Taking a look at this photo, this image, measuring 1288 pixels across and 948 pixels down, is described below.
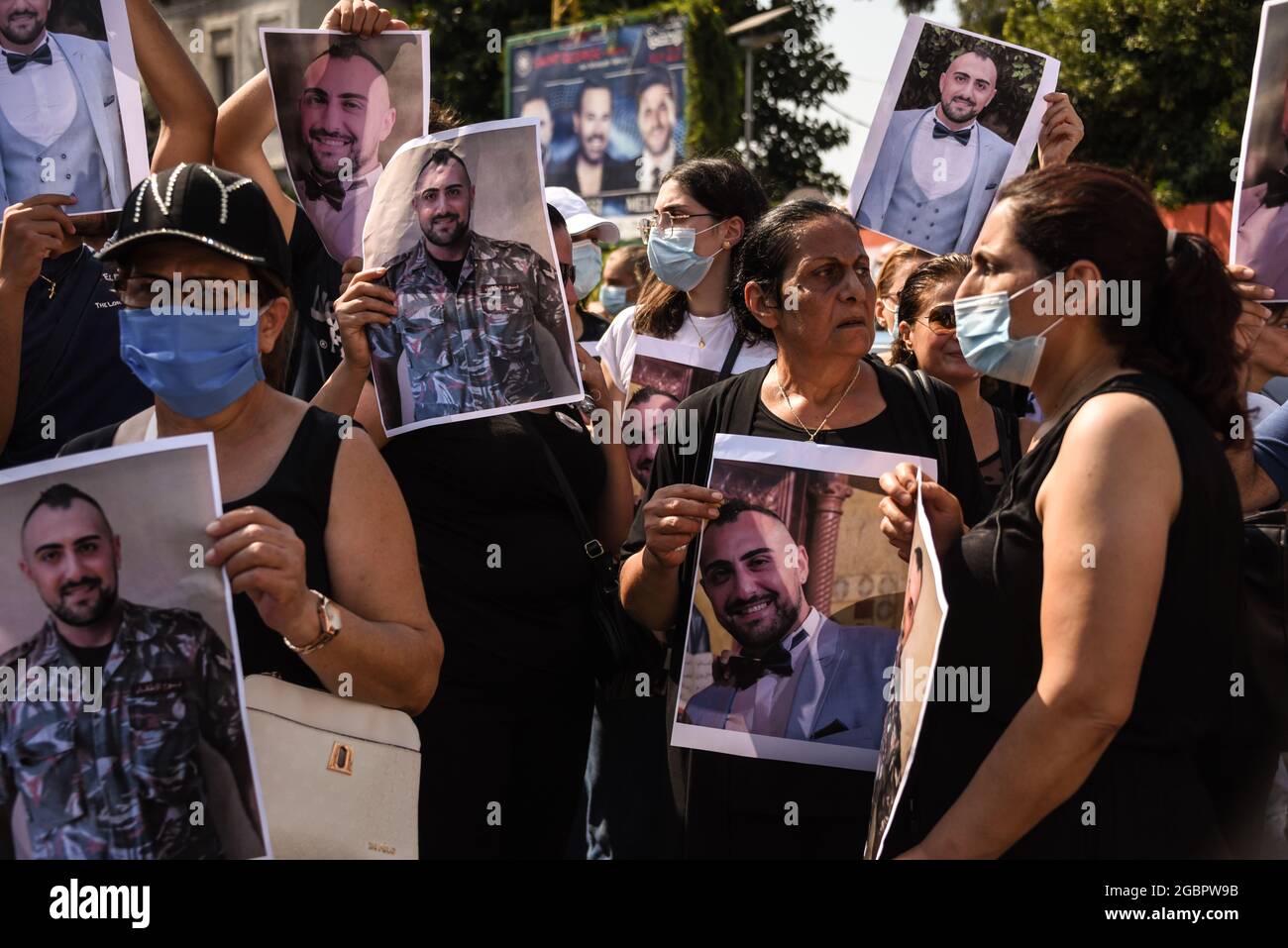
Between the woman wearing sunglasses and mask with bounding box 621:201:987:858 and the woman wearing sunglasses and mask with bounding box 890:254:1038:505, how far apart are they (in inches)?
31.9

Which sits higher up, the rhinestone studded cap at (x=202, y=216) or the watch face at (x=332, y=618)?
the rhinestone studded cap at (x=202, y=216)

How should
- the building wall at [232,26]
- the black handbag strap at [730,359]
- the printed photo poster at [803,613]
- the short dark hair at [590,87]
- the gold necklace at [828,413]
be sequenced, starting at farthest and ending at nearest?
the building wall at [232,26]
the short dark hair at [590,87]
the black handbag strap at [730,359]
the gold necklace at [828,413]
the printed photo poster at [803,613]

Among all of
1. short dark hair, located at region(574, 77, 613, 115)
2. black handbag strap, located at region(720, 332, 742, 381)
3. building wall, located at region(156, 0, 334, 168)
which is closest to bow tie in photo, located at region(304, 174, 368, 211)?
black handbag strap, located at region(720, 332, 742, 381)

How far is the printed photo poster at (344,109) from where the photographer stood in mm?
3551

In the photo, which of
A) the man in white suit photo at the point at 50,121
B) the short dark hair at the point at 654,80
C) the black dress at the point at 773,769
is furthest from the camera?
the short dark hair at the point at 654,80

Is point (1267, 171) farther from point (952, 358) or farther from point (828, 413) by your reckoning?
point (828, 413)

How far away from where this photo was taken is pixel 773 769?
121 inches

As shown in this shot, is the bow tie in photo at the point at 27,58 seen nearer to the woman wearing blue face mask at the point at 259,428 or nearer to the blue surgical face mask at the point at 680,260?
A: the woman wearing blue face mask at the point at 259,428

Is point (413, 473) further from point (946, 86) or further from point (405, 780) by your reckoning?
point (946, 86)

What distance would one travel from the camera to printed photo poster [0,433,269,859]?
2.12 m

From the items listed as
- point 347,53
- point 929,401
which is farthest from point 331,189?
point 929,401

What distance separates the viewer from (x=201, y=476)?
2.14 metres

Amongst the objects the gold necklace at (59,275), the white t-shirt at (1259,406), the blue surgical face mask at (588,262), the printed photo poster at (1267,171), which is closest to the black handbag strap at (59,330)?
the gold necklace at (59,275)

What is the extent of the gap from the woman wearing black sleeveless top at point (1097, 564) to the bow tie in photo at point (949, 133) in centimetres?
144
